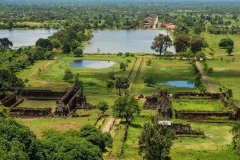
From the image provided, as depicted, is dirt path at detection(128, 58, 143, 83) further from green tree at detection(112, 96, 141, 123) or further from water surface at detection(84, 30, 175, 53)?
green tree at detection(112, 96, 141, 123)

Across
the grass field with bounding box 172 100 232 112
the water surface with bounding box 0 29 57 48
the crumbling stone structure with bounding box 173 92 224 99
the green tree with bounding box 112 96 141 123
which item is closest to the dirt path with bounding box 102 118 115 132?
the green tree with bounding box 112 96 141 123

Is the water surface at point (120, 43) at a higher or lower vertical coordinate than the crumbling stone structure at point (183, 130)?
lower

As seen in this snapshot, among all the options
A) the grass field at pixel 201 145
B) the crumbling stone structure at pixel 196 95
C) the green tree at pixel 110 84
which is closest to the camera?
the grass field at pixel 201 145

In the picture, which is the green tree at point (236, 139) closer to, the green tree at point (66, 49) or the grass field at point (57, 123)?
the grass field at point (57, 123)

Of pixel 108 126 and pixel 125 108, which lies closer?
pixel 108 126

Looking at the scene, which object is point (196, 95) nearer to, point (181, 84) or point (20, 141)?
point (181, 84)

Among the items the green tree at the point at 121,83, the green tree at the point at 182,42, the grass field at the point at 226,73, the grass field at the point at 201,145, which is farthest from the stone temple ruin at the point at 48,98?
the green tree at the point at 182,42

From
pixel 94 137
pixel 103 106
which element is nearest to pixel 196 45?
pixel 103 106

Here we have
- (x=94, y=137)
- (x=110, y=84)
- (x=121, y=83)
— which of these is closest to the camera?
(x=94, y=137)
